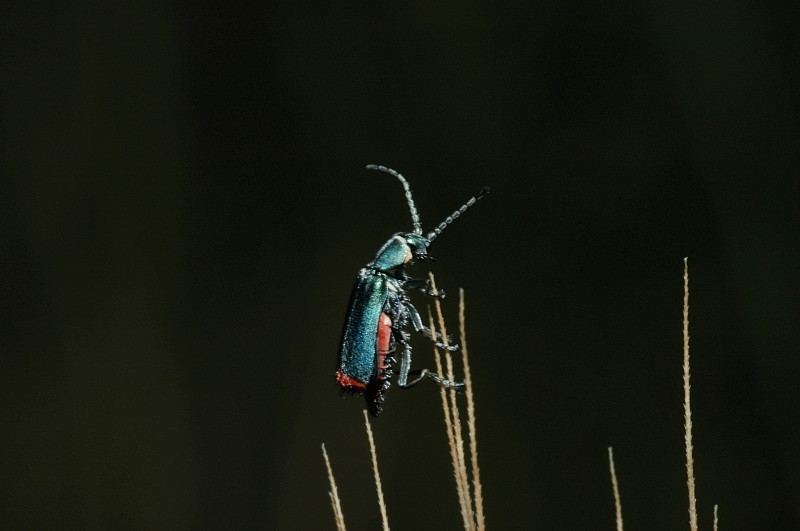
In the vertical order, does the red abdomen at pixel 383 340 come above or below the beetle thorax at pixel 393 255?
below

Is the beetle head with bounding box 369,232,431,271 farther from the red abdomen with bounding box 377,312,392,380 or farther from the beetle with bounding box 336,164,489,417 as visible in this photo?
the red abdomen with bounding box 377,312,392,380

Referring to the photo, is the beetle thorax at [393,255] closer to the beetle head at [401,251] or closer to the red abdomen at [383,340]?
the beetle head at [401,251]

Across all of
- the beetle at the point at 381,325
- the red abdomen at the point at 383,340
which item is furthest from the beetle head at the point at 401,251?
the red abdomen at the point at 383,340

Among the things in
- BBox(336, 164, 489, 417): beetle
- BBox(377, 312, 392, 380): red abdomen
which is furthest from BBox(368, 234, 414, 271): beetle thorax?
BBox(377, 312, 392, 380): red abdomen

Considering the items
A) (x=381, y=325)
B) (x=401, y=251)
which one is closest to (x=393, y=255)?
(x=401, y=251)

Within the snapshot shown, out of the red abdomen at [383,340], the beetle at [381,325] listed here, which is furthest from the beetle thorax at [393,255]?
the red abdomen at [383,340]

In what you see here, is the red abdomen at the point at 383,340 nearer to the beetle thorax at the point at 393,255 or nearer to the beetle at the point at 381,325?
the beetle at the point at 381,325

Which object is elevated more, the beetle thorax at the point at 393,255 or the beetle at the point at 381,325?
the beetle thorax at the point at 393,255

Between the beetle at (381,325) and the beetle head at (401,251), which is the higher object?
the beetle head at (401,251)

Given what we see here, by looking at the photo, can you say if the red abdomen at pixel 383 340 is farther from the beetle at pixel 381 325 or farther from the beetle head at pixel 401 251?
the beetle head at pixel 401 251
